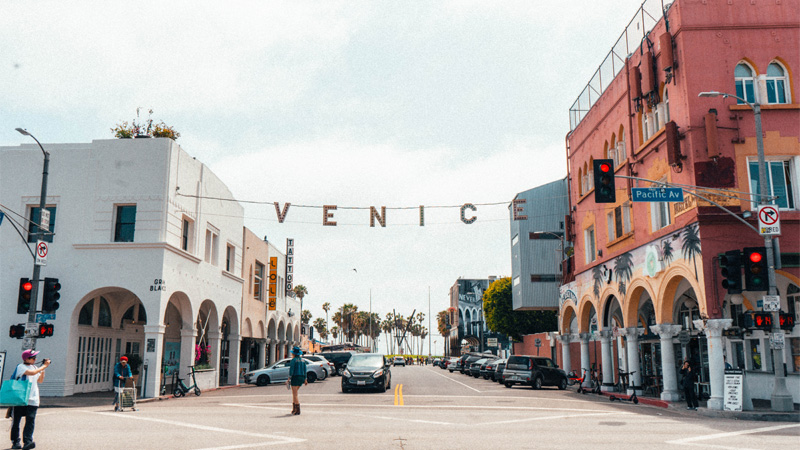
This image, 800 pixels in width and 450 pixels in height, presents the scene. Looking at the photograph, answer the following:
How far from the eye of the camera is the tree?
5462 cm

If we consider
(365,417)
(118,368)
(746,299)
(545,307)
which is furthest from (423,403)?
(545,307)

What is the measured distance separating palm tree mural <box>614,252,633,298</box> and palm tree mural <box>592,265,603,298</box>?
2.12m

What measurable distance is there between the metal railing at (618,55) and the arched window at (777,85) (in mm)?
4082

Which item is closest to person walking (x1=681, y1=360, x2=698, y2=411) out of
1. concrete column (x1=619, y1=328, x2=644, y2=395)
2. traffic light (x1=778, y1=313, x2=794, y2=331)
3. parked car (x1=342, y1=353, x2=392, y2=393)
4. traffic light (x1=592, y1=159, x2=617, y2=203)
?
traffic light (x1=778, y1=313, x2=794, y2=331)

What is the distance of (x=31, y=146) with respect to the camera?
25766 mm

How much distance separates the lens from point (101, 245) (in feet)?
79.0

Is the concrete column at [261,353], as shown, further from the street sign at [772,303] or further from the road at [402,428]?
the street sign at [772,303]

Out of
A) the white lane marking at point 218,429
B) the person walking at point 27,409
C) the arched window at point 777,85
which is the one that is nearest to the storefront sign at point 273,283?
the white lane marking at point 218,429

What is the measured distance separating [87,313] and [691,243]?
2311cm

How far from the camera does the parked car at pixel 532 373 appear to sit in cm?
3003

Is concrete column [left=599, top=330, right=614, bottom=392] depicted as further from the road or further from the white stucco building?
the white stucco building

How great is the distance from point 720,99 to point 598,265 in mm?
10911

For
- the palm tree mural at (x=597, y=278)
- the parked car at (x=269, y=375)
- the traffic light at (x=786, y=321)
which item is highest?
the palm tree mural at (x=597, y=278)

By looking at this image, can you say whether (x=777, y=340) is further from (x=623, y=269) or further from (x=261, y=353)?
(x=261, y=353)
